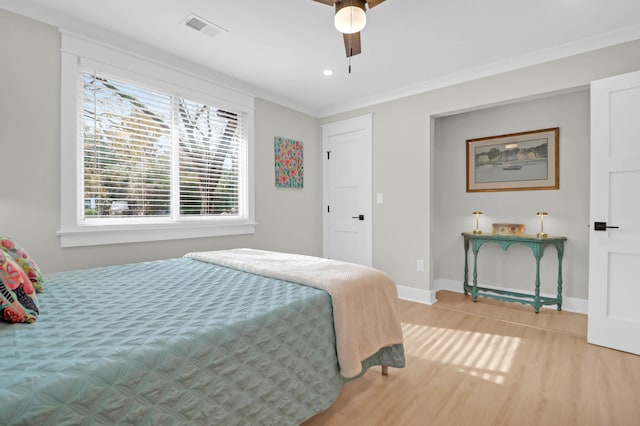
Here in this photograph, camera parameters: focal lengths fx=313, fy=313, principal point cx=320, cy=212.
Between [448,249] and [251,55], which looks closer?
[251,55]

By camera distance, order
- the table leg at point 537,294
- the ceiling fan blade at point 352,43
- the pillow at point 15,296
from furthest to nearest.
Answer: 1. the table leg at point 537,294
2. the ceiling fan blade at point 352,43
3. the pillow at point 15,296

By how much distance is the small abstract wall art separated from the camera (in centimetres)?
392

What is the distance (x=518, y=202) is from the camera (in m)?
3.56

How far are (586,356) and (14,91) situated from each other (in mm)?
4432

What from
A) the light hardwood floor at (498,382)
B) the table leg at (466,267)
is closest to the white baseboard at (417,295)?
the table leg at (466,267)

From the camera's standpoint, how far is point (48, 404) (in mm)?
744

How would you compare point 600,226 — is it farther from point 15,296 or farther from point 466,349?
point 15,296

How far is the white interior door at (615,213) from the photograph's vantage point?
2311 mm

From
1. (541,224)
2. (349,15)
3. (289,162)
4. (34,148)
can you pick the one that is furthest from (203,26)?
(541,224)

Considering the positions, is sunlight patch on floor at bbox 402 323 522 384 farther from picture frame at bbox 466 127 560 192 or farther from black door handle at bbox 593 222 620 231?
picture frame at bbox 466 127 560 192

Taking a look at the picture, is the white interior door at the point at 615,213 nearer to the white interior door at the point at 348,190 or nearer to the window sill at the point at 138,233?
the white interior door at the point at 348,190

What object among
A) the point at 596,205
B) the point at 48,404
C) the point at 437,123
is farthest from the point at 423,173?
the point at 48,404

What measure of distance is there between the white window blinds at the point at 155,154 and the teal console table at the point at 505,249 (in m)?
2.75

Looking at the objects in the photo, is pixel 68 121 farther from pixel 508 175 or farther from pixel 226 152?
pixel 508 175
